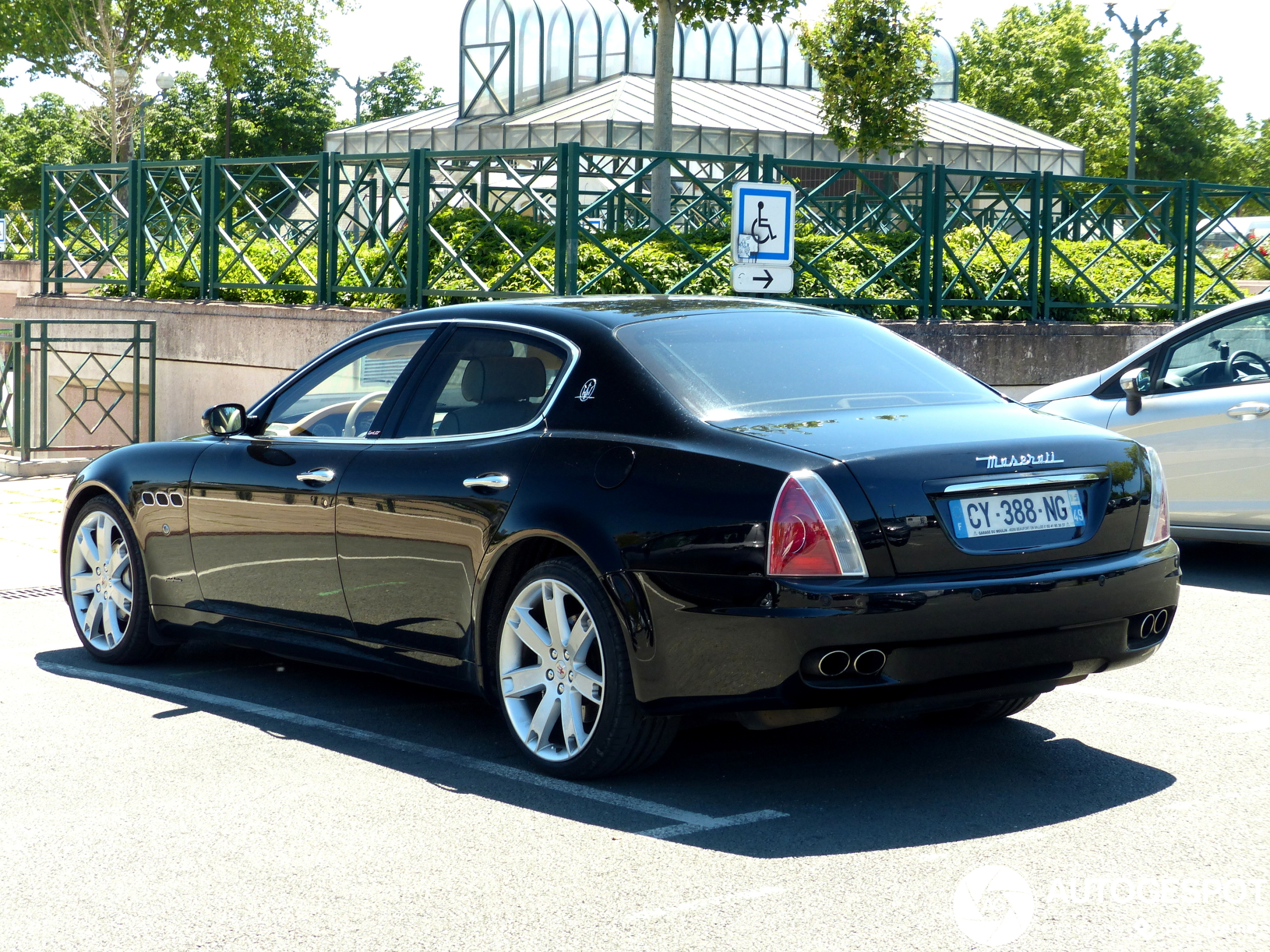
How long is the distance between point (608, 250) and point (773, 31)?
2977cm

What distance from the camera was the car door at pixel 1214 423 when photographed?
9.05 m

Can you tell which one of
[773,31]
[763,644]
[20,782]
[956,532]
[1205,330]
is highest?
[773,31]

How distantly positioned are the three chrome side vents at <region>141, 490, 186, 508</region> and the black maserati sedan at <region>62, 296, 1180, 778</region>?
0.56 ft

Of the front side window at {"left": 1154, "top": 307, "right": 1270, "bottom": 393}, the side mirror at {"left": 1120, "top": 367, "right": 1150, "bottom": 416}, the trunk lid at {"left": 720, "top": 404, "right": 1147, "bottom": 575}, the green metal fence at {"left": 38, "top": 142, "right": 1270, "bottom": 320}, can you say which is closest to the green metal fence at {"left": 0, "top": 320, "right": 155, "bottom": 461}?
the green metal fence at {"left": 38, "top": 142, "right": 1270, "bottom": 320}

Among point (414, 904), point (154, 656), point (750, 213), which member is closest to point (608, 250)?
point (750, 213)

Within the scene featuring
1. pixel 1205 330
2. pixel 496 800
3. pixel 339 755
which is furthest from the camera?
pixel 1205 330

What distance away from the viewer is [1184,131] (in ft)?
233

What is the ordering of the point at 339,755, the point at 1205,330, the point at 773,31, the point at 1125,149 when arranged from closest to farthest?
1. the point at 339,755
2. the point at 1205,330
3. the point at 773,31
4. the point at 1125,149

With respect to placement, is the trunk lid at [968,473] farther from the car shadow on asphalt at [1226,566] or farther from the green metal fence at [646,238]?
the green metal fence at [646,238]

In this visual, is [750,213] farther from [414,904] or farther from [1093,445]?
[414,904]

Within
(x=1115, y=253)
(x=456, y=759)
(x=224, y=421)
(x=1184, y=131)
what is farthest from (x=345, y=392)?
(x=1184, y=131)

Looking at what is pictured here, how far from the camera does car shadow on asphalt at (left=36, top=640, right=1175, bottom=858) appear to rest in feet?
14.7

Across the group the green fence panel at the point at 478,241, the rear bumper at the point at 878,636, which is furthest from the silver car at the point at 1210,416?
the green fence panel at the point at 478,241

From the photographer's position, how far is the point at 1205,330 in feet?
30.4
